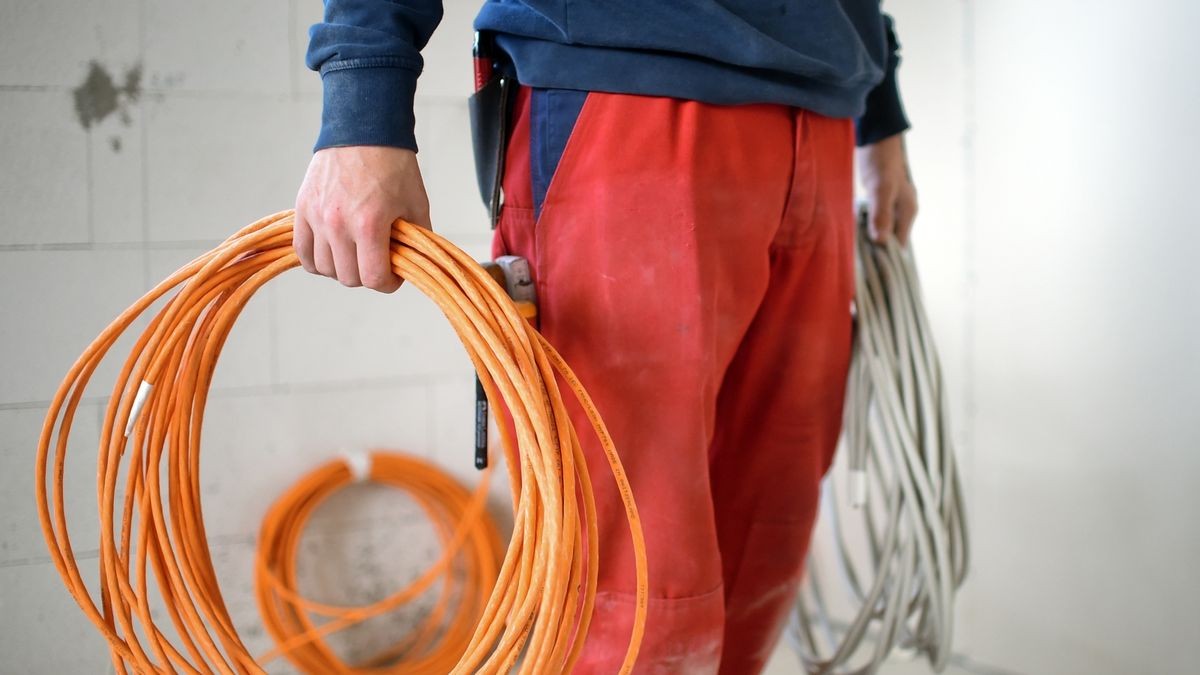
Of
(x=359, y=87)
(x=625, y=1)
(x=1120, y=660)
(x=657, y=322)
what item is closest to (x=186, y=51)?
(x=359, y=87)

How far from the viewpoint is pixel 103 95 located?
4.24 ft

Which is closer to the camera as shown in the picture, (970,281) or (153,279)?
(153,279)

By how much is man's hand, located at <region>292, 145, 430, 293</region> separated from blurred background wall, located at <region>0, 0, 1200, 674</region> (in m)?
0.73

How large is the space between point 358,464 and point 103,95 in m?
0.78

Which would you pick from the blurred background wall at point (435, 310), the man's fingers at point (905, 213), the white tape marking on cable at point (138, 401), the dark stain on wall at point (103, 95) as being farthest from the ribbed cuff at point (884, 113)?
the dark stain on wall at point (103, 95)

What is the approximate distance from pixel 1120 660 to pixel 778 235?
112 cm

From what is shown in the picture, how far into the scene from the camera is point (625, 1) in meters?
0.81

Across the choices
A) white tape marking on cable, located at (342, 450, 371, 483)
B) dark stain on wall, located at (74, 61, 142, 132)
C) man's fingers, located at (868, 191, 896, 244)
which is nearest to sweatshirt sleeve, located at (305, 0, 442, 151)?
dark stain on wall, located at (74, 61, 142, 132)

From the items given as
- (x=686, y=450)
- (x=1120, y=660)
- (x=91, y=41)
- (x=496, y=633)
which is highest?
(x=91, y=41)

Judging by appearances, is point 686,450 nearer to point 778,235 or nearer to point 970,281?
point 778,235

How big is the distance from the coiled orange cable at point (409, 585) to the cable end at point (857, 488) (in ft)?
2.39

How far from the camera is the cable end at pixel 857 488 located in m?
1.30

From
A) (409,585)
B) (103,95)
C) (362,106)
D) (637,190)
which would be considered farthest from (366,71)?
(409,585)

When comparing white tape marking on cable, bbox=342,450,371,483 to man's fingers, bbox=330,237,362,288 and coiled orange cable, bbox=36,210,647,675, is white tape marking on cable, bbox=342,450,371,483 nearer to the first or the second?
coiled orange cable, bbox=36,210,647,675
